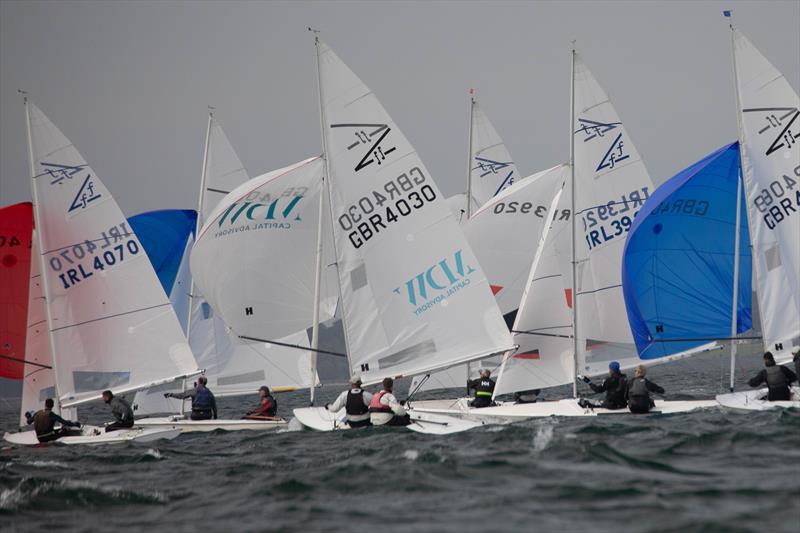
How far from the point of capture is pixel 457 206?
2788cm

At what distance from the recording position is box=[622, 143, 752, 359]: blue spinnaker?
1934 cm

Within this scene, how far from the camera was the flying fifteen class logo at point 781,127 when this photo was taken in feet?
61.7

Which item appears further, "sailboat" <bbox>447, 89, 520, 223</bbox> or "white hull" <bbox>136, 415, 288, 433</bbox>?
"sailboat" <bbox>447, 89, 520, 223</bbox>

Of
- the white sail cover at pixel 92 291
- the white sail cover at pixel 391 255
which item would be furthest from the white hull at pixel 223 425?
the white sail cover at pixel 391 255

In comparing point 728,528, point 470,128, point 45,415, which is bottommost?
point 728,528

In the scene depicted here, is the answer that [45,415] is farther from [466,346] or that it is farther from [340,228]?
[466,346]

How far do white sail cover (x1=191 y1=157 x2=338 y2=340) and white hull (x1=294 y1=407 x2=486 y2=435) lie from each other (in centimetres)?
204

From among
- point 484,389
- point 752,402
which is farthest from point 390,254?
point 752,402

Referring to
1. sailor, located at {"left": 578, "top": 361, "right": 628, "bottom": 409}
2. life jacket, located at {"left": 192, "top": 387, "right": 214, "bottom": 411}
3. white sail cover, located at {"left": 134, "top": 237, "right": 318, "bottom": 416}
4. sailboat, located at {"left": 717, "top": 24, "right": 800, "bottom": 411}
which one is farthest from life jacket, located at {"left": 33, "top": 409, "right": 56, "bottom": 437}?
sailboat, located at {"left": 717, "top": 24, "right": 800, "bottom": 411}

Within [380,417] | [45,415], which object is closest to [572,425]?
[380,417]

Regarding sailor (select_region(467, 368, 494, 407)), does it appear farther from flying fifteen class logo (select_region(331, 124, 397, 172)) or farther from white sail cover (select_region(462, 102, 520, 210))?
white sail cover (select_region(462, 102, 520, 210))

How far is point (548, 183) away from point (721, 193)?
402 cm

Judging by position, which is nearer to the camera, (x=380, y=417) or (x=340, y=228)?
(x=380, y=417)

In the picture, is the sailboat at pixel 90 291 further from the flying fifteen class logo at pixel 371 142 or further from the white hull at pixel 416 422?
the flying fifteen class logo at pixel 371 142
